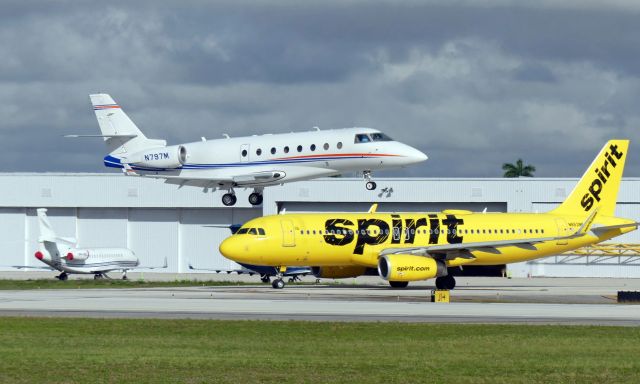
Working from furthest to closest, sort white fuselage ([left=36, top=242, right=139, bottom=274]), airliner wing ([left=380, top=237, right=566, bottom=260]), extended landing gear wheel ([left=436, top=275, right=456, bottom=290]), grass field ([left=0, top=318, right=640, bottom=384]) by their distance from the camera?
white fuselage ([left=36, top=242, right=139, bottom=274]), extended landing gear wheel ([left=436, top=275, right=456, bottom=290]), airliner wing ([left=380, top=237, right=566, bottom=260]), grass field ([left=0, top=318, right=640, bottom=384])

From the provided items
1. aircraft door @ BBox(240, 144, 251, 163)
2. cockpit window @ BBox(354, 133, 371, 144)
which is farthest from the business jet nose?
aircraft door @ BBox(240, 144, 251, 163)

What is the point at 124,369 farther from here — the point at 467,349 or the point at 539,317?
the point at 539,317

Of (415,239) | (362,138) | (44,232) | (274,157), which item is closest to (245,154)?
(274,157)

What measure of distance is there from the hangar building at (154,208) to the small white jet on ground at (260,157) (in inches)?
1485

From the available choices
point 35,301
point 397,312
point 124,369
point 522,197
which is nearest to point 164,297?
point 35,301

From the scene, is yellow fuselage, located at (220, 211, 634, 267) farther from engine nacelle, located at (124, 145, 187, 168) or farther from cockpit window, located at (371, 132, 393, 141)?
cockpit window, located at (371, 132, 393, 141)

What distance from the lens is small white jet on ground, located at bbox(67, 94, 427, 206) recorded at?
61688 mm

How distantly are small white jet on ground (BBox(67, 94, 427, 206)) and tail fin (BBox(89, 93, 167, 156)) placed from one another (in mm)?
58

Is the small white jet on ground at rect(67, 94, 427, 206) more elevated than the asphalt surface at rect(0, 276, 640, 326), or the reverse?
the small white jet on ground at rect(67, 94, 427, 206)

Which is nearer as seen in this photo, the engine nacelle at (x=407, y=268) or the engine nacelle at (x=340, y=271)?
the engine nacelle at (x=407, y=268)

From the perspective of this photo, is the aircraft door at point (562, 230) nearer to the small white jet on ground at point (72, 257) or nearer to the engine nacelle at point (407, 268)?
the engine nacelle at point (407, 268)

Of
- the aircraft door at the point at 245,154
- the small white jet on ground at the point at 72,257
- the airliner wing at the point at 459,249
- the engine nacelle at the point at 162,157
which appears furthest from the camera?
the small white jet on ground at the point at 72,257

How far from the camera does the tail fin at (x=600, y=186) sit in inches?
2992

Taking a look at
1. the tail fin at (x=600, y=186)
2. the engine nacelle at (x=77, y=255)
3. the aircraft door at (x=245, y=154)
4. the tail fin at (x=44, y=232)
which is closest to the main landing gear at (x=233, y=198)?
the aircraft door at (x=245, y=154)
